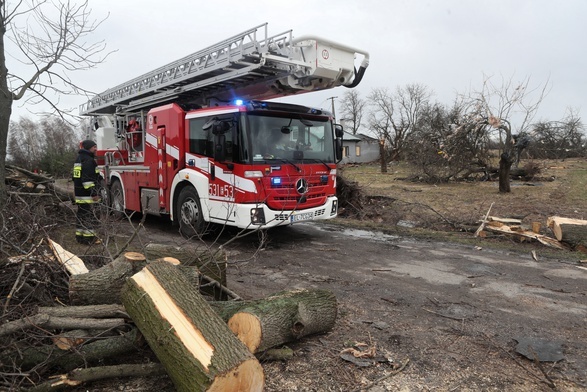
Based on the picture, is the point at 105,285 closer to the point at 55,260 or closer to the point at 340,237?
the point at 55,260

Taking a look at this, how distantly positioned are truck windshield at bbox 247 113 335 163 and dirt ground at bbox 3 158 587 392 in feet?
5.60

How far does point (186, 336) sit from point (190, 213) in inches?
209

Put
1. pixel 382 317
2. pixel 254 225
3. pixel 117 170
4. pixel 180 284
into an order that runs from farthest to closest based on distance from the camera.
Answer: pixel 117 170 < pixel 254 225 < pixel 382 317 < pixel 180 284

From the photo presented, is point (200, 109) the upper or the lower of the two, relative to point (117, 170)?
upper

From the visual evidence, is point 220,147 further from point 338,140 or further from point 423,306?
point 423,306

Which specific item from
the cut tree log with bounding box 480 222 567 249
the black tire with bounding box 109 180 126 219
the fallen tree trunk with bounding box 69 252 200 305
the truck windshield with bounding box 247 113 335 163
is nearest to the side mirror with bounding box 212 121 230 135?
the truck windshield with bounding box 247 113 335 163

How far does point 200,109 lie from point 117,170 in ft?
12.9

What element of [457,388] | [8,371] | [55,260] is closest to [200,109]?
[55,260]

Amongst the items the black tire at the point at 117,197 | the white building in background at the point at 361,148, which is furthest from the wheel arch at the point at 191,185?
the white building in background at the point at 361,148

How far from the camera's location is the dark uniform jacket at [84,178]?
22.7 ft

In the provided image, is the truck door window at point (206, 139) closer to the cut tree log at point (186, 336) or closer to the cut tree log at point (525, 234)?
the cut tree log at point (186, 336)

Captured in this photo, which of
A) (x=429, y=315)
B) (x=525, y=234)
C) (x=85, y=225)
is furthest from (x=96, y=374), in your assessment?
(x=525, y=234)

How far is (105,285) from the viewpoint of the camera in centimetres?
339

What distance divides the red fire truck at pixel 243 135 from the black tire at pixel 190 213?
2 centimetres
